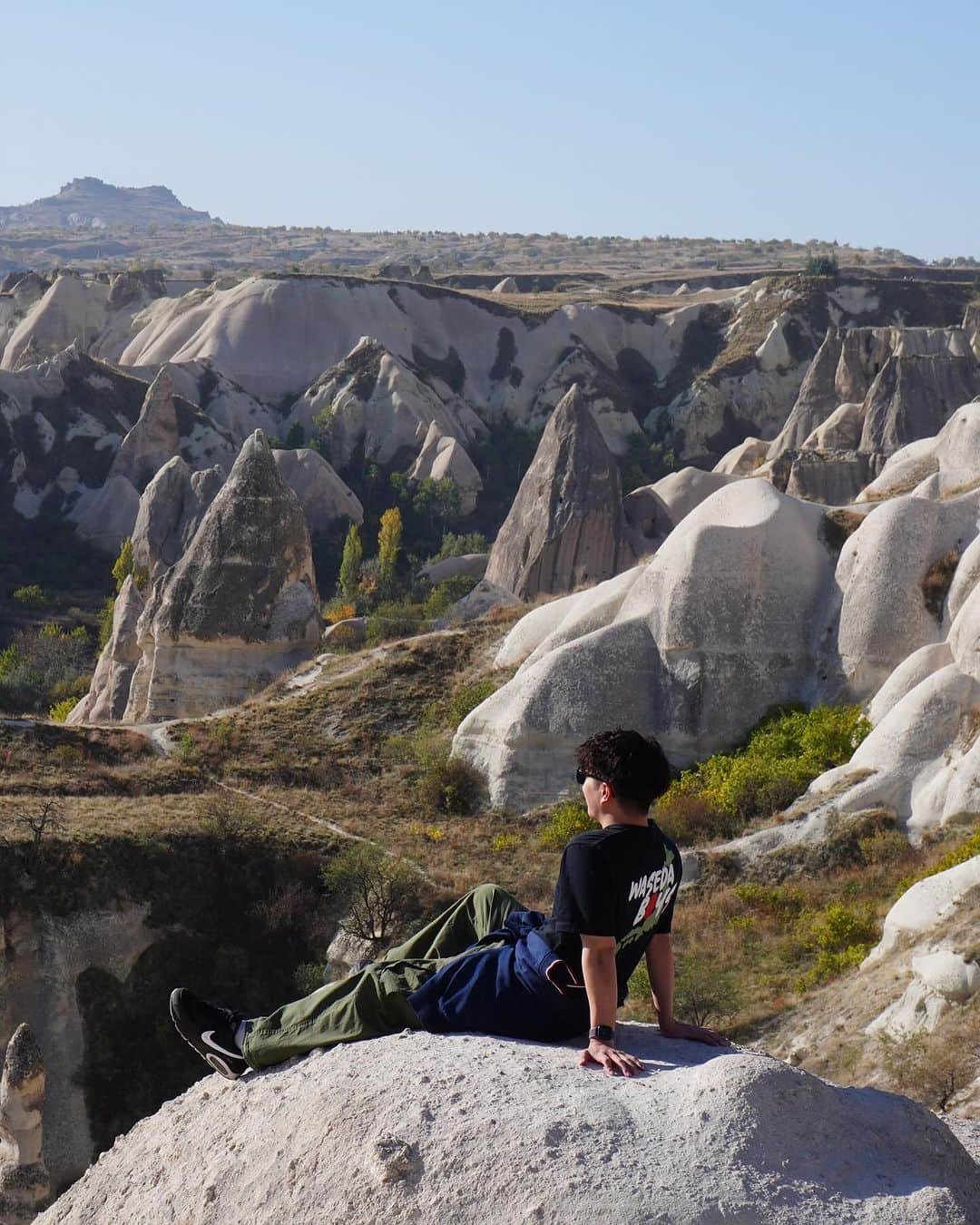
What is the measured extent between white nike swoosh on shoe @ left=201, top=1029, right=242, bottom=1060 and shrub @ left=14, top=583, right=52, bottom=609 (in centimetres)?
4503

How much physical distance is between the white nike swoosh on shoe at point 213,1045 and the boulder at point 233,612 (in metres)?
23.6

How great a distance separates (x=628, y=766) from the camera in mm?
4719

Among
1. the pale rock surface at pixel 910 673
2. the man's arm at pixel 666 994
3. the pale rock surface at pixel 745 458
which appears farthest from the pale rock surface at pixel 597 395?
the man's arm at pixel 666 994

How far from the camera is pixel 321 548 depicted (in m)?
53.6

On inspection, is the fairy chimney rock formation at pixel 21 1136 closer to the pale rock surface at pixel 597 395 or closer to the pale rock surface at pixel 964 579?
the pale rock surface at pixel 964 579

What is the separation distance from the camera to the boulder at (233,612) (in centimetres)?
2900

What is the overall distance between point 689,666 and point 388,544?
32.1m

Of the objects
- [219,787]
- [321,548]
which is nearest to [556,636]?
[219,787]

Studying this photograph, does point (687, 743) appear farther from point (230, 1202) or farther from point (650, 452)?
point (650, 452)

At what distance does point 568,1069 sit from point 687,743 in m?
15.7

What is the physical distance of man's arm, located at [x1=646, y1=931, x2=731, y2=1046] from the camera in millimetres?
4910

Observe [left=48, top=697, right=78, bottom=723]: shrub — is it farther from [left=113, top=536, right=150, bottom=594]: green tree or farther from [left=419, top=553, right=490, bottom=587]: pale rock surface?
[left=419, top=553, right=490, bottom=587]: pale rock surface

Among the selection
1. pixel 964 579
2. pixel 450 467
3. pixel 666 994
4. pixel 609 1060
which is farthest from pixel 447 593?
pixel 609 1060

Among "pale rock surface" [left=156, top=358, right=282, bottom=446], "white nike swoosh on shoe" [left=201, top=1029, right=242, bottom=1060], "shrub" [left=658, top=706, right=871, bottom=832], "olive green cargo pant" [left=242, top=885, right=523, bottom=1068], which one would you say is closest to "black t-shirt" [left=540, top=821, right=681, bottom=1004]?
"olive green cargo pant" [left=242, top=885, right=523, bottom=1068]
